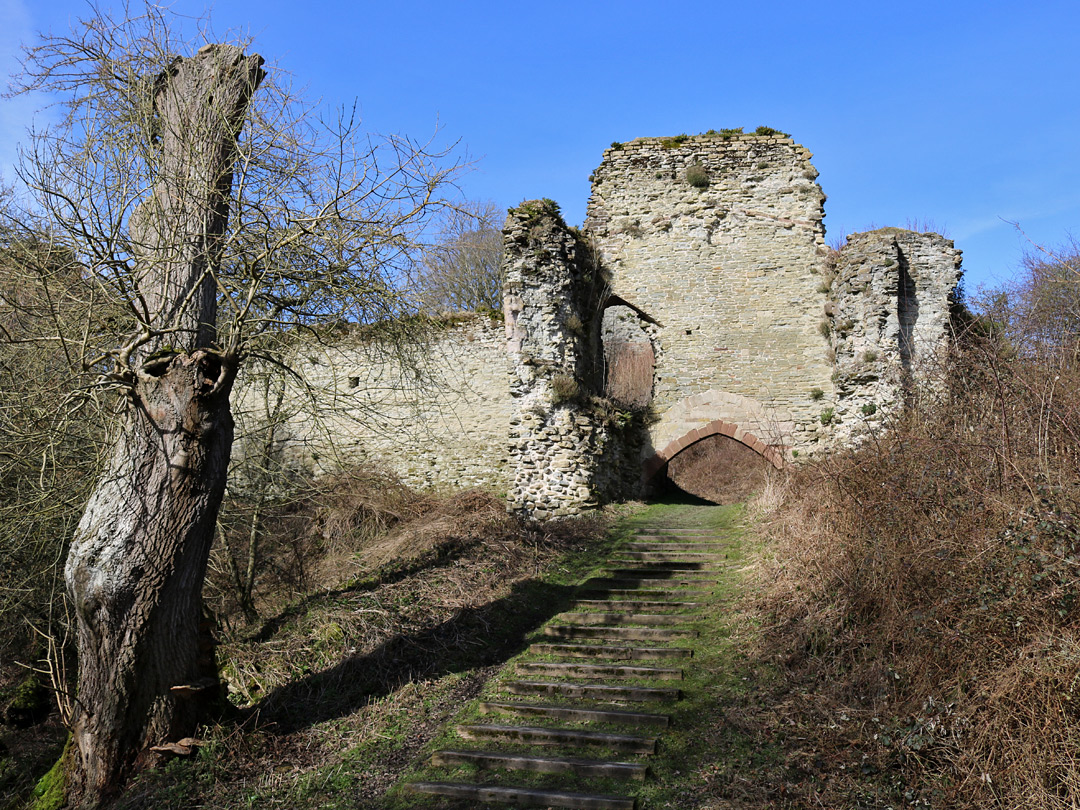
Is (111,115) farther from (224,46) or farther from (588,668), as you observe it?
(588,668)

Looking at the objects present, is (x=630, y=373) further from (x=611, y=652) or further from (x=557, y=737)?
(x=557, y=737)

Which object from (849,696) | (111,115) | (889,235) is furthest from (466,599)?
(889,235)

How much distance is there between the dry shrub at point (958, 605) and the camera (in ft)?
13.4

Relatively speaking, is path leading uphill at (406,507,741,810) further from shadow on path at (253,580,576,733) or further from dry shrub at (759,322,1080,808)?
dry shrub at (759,322,1080,808)

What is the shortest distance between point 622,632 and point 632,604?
737mm

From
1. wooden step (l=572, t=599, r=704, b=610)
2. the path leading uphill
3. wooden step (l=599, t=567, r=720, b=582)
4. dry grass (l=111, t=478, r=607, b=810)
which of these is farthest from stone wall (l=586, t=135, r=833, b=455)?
wooden step (l=572, t=599, r=704, b=610)

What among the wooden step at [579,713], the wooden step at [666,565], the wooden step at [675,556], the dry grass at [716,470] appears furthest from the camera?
the dry grass at [716,470]

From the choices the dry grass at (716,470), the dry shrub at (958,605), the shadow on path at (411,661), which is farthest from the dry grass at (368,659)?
the dry grass at (716,470)

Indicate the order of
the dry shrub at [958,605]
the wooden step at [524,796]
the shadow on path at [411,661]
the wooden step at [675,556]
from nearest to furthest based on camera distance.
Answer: the dry shrub at [958,605], the wooden step at [524,796], the shadow on path at [411,661], the wooden step at [675,556]

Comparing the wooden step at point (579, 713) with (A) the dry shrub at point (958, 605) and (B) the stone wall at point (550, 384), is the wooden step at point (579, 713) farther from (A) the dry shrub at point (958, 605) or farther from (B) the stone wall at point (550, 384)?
(B) the stone wall at point (550, 384)

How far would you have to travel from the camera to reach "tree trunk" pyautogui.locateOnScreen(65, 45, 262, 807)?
209 inches

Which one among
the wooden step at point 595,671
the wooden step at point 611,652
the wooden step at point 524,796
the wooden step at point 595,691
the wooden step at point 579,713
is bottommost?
the wooden step at point 524,796

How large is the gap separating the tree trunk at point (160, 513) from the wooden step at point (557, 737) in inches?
83.7

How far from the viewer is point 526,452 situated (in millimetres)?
12711
